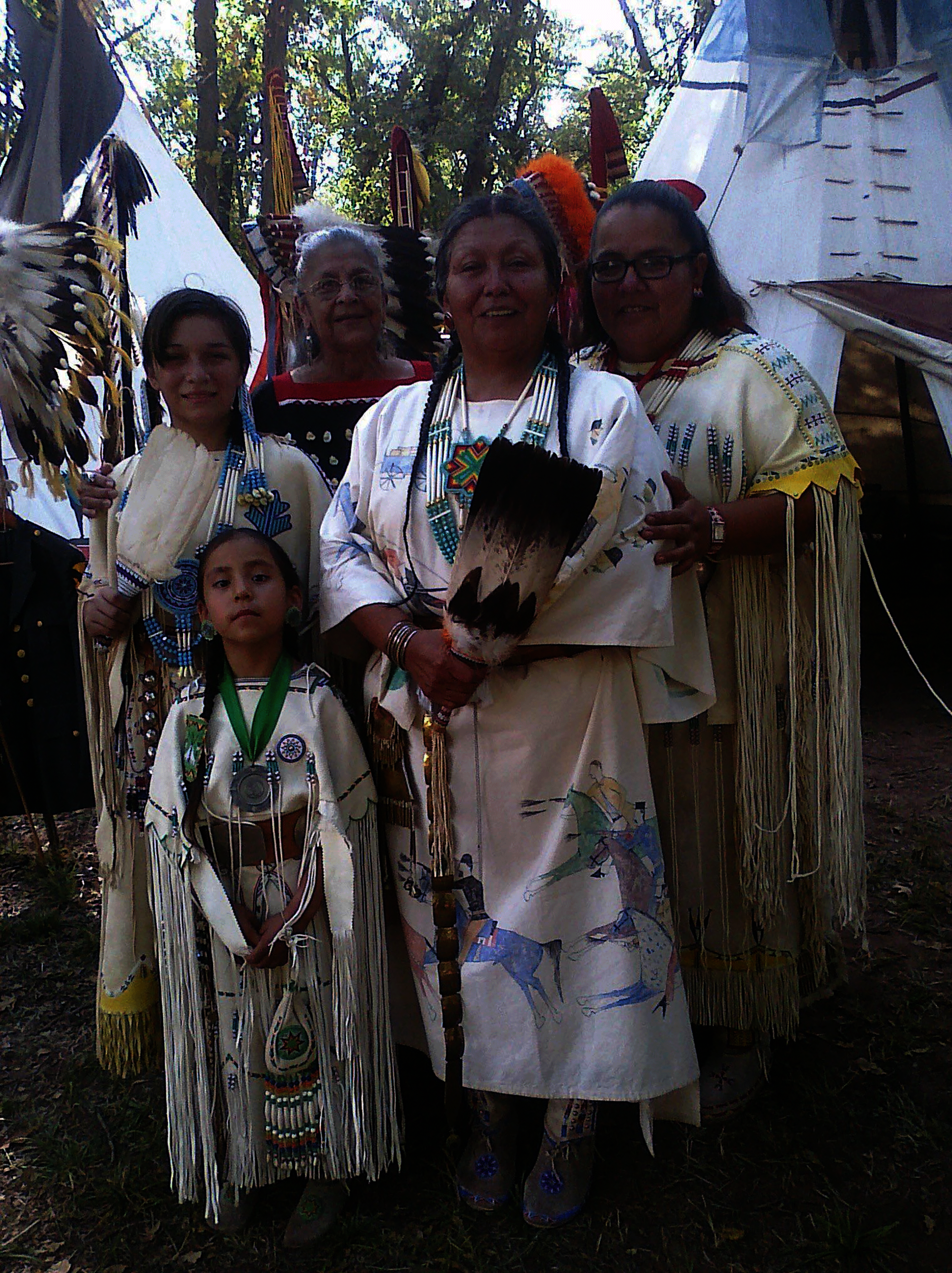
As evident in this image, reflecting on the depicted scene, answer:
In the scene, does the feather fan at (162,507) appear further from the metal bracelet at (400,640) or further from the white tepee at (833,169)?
the white tepee at (833,169)

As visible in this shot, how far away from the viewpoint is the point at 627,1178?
2.05 metres

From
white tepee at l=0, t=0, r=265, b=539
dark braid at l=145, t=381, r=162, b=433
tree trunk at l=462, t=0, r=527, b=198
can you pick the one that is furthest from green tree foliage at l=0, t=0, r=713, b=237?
dark braid at l=145, t=381, r=162, b=433

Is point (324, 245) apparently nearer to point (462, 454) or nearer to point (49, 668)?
point (462, 454)

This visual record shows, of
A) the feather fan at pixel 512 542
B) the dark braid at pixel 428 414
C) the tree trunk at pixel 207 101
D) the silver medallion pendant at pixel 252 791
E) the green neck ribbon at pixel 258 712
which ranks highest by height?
the tree trunk at pixel 207 101

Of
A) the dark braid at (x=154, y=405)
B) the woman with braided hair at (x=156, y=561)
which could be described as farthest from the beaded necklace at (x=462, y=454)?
the dark braid at (x=154, y=405)

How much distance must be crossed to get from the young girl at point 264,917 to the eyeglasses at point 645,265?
0.89 metres

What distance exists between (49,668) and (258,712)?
1906mm

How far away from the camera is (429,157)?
42.8ft

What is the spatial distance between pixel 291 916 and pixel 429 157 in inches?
515

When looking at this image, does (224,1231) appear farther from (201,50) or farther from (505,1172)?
(201,50)

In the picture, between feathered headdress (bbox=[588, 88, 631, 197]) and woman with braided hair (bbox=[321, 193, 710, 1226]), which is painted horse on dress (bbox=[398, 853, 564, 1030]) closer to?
woman with braided hair (bbox=[321, 193, 710, 1226])

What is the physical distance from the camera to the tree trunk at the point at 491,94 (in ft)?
41.8

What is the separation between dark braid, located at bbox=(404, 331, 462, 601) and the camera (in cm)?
184

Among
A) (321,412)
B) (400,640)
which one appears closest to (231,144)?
(321,412)
